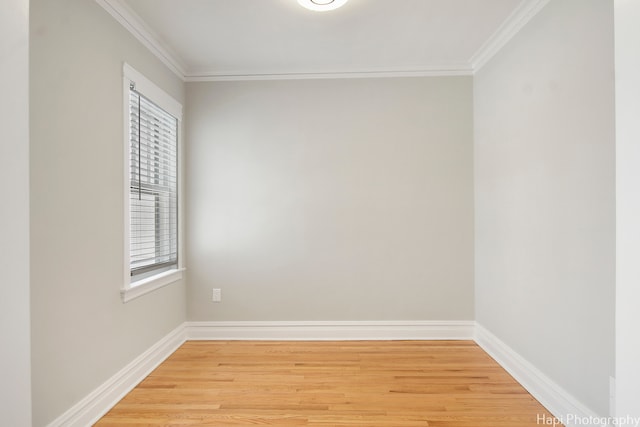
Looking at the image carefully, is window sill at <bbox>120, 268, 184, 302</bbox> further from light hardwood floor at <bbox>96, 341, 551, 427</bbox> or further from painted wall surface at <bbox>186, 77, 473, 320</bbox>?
light hardwood floor at <bbox>96, 341, 551, 427</bbox>

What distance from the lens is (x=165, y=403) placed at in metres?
2.34

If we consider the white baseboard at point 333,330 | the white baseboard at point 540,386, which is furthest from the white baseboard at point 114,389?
the white baseboard at point 540,386

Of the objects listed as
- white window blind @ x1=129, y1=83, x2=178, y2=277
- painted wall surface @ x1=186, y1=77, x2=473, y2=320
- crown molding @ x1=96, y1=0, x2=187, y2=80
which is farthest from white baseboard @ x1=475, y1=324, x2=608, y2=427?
crown molding @ x1=96, y1=0, x2=187, y2=80

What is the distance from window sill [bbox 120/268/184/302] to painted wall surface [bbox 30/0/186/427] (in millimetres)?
67

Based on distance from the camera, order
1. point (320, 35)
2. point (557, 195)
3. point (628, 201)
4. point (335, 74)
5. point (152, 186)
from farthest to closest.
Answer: point (335, 74) < point (152, 186) < point (320, 35) < point (557, 195) < point (628, 201)

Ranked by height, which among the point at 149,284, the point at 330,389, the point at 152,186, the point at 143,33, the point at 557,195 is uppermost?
the point at 143,33

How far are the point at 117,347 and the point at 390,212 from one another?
2.41m

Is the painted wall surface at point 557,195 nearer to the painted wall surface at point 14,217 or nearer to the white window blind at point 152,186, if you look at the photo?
the painted wall surface at point 14,217

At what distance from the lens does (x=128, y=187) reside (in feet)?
8.30

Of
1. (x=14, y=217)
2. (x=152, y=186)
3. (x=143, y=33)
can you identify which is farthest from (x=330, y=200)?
(x=14, y=217)

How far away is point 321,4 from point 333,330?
106 inches

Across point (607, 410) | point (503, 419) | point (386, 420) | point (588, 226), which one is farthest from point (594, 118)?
point (386, 420)

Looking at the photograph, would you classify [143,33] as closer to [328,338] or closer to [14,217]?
[14,217]

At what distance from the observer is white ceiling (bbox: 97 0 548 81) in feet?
8.12
